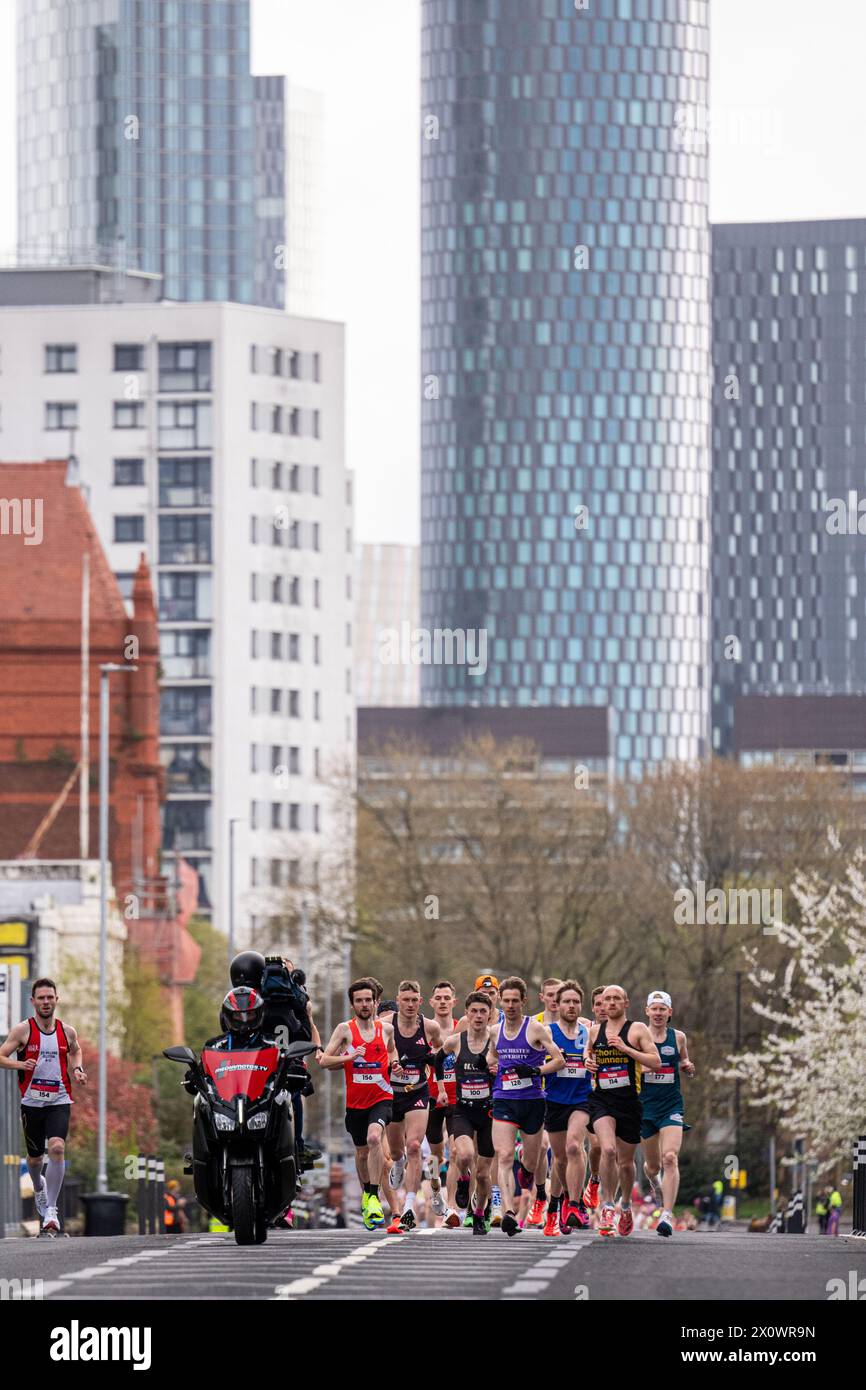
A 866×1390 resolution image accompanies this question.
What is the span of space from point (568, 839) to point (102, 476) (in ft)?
242

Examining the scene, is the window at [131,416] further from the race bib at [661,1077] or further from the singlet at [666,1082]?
the race bib at [661,1077]

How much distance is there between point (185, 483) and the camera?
15562 cm

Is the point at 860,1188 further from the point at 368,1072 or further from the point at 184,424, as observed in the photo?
the point at 184,424

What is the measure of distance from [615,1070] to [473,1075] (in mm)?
1224

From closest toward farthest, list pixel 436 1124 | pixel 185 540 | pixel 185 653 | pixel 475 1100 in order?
pixel 475 1100 < pixel 436 1124 < pixel 185 653 < pixel 185 540

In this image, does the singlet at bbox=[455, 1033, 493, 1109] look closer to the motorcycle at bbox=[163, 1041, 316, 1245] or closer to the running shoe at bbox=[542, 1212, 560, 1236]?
the running shoe at bbox=[542, 1212, 560, 1236]

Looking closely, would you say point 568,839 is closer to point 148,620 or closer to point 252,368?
point 148,620

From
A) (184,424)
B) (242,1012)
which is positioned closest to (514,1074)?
(242,1012)

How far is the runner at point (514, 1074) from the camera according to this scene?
77.9ft

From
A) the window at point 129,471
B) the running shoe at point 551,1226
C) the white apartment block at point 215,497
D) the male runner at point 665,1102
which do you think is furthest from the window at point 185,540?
the running shoe at point 551,1226

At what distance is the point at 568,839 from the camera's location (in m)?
85.6

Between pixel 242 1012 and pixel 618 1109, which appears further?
pixel 618 1109

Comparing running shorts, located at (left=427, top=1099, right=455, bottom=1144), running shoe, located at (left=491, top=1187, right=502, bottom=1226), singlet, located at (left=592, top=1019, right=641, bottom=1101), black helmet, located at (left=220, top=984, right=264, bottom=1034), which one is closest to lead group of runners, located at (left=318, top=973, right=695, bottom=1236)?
singlet, located at (left=592, top=1019, right=641, bottom=1101)
